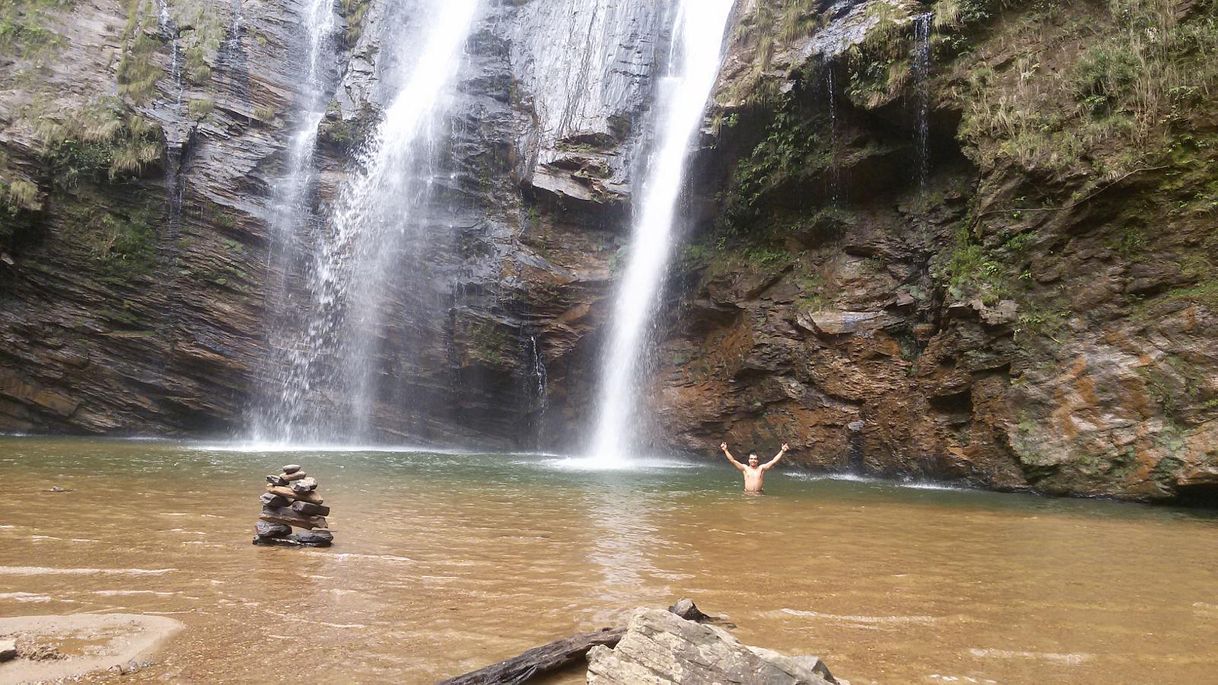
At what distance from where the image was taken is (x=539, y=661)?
276cm

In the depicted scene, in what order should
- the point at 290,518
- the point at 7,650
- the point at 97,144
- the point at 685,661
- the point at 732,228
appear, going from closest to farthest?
the point at 685,661 → the point at 7,650 → the point at 290,518 → the point at 732,228 → the point at 97,144

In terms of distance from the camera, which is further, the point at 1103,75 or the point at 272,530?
the point at 1103,75

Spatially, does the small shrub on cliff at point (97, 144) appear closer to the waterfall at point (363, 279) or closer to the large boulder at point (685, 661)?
the waterfall at point (363, 279)

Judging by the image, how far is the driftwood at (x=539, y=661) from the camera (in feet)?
8.61

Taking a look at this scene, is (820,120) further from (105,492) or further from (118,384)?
(118,384)

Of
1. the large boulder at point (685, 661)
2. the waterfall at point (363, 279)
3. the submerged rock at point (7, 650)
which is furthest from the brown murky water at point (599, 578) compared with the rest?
the waterfall at point (363, 279)

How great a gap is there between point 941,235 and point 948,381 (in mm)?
2840

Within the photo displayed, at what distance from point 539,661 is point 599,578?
159cm

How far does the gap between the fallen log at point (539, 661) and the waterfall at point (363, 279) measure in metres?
16.2

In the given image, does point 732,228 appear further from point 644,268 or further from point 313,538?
point 313,538

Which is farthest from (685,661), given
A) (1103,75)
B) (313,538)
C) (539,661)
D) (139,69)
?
(139,69)

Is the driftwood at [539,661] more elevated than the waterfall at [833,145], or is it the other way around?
the waterfall at [833,145]

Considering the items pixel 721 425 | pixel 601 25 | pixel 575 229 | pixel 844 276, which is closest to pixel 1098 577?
pixel 844 276

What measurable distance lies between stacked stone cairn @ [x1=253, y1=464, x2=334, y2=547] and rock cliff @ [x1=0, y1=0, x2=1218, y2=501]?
32.0 ft
